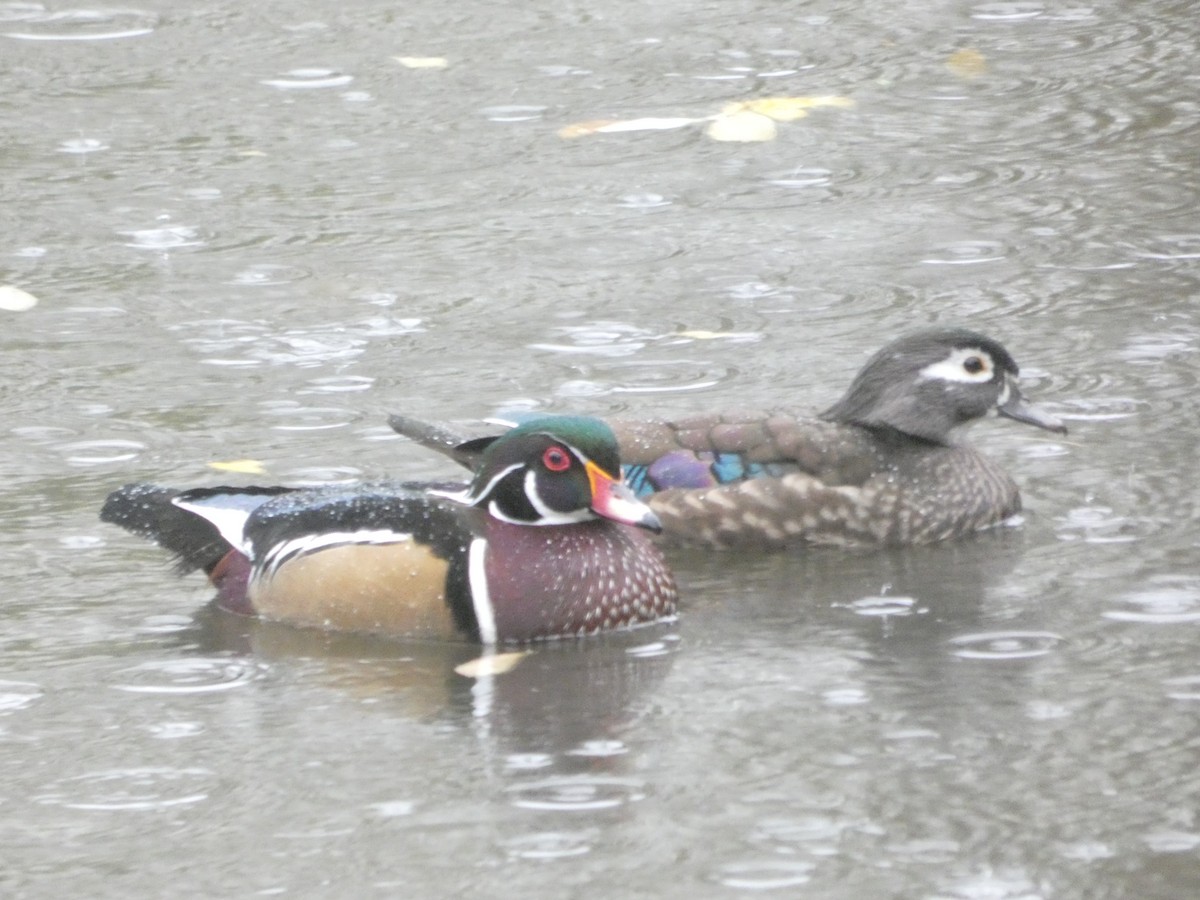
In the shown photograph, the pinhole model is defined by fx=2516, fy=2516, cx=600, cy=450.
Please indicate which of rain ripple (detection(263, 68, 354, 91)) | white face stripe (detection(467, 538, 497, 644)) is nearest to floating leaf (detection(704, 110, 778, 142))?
rain ripple (detection(263, 68, 354, 91))

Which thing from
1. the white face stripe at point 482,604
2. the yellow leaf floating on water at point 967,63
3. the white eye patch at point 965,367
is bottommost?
the white face stripe at point 482,604

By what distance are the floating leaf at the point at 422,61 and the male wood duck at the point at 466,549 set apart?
255 inches

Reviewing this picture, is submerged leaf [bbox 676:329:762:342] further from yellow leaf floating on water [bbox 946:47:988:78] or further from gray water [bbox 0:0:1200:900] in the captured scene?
yellow leaf floating on water [bbox 946:47:988:78]

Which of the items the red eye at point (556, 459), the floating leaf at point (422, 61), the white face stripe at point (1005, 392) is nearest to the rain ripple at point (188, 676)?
the red eye at point (556, 459)

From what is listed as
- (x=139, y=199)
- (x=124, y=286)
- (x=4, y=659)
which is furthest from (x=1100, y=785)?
(x=139, y=199)

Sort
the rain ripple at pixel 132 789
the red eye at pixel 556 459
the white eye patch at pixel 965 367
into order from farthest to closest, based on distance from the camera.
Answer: the white eye patch at pixel 965 367, the red eye at pixel 556 459, the rain ripple at pixel 132 789

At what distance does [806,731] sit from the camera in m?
5.65

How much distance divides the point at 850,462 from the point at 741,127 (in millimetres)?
4455

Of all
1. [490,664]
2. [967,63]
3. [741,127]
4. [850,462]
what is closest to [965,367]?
[850,462]

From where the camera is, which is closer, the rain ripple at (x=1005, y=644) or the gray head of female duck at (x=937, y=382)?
the rain ripple at (x=1005, y=644)

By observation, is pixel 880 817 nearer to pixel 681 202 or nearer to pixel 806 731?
pixel 806 731

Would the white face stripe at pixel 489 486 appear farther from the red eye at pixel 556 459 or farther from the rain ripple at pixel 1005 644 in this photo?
the rain ripple at pixel 1005 644

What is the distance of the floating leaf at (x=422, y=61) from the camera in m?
13.0

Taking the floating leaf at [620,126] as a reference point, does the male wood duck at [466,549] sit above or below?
below
